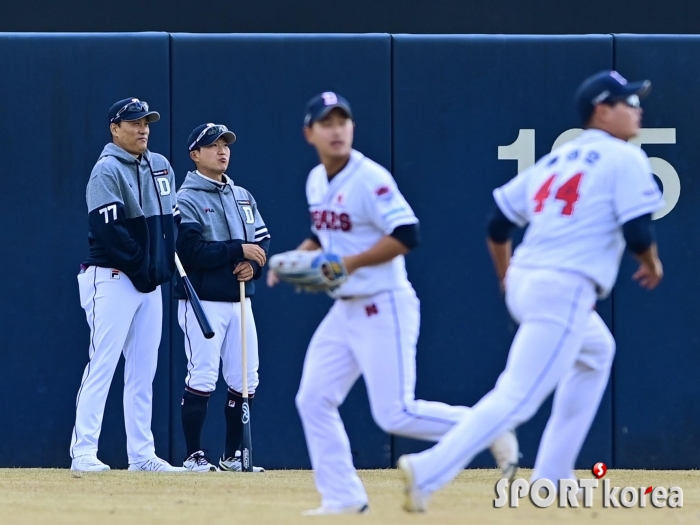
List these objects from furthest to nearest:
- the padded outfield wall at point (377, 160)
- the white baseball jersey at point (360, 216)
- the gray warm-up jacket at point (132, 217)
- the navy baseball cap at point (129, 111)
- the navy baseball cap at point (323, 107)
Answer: the padded outfield wall at point (377, 160) → the navy baseball cap at point (129, 111) → the gray warm-up jacket at point (132, 217) → the navy baseball cap at point (323, 107) → the white baseball jersey at point (360, 216)

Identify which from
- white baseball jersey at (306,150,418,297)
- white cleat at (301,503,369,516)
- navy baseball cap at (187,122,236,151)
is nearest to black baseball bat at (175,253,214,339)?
navy baseball cap at (187,122,236,151)

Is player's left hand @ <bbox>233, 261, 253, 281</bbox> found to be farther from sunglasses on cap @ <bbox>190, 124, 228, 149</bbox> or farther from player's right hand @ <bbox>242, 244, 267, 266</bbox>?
sunglasses on cap @ <bbox>190, 124, 228, 149</bbox>

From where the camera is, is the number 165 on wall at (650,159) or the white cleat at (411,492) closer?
the white cleat at (411,492)

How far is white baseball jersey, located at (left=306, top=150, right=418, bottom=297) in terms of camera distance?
14.1ft

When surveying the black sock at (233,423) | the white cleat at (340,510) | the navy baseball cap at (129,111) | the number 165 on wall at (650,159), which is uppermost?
the navy baseball cap at (129,111)

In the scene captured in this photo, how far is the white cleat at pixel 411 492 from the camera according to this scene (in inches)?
159

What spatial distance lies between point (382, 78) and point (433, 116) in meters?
0.38

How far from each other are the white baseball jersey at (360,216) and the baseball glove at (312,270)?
3.4 inches

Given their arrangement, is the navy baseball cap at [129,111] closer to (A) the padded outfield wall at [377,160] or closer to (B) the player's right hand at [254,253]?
(A) the padded outfield wall at [377,160]

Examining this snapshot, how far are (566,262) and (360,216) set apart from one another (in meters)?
0.75

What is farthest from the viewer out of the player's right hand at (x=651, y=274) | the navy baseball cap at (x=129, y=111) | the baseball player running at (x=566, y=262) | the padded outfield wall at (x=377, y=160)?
the padded outfield wall at (x=377, y=160)

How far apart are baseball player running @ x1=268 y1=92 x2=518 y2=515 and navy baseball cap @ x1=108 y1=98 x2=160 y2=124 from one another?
93.8 inches

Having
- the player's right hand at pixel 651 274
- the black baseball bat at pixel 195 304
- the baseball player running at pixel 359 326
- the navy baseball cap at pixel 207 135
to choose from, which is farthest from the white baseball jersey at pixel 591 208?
the navy baseball cap at pixel 207 135

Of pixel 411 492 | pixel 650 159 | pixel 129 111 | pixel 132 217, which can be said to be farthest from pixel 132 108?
pixel 411 492
